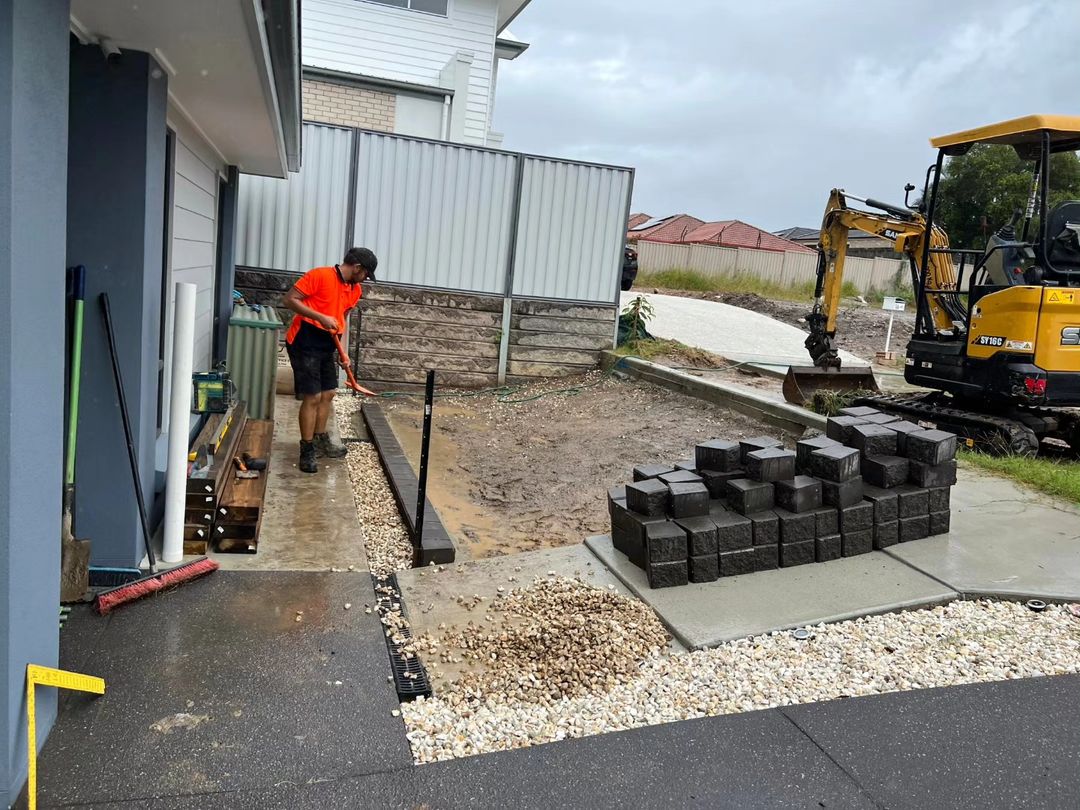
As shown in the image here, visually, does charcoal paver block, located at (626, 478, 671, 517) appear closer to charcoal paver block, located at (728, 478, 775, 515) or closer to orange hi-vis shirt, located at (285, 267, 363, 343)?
charcoal paver block, located at (728, 478, 775, 515)

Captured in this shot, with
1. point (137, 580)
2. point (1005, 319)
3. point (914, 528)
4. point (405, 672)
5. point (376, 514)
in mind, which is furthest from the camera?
point (1005, 319)

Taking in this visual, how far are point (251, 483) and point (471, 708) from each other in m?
2.71

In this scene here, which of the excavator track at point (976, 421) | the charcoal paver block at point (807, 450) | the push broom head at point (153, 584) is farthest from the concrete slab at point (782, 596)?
the excavator track at point (976, 421)

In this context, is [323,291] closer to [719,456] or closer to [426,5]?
[719,456]

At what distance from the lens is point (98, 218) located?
154 inches

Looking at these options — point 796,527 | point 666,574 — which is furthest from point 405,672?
point 796,527

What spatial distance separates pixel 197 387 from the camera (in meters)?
5.76

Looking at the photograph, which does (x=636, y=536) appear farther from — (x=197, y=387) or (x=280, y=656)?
(x=197, y=387)

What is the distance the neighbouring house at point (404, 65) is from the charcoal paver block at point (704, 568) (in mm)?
13946

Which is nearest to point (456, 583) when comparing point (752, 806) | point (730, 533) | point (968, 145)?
point (730, 533)

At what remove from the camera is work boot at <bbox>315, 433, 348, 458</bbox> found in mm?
7121

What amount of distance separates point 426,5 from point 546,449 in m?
13.4

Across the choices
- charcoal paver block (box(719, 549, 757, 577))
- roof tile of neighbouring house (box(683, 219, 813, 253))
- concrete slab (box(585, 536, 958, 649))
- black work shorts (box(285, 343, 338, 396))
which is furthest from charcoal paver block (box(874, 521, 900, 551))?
roof tile of neighbouring house (box(683, 219, 813, 253))

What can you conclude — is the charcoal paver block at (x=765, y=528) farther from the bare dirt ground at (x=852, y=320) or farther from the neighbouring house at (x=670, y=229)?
the neighbouring house at (x=670, y=229)
